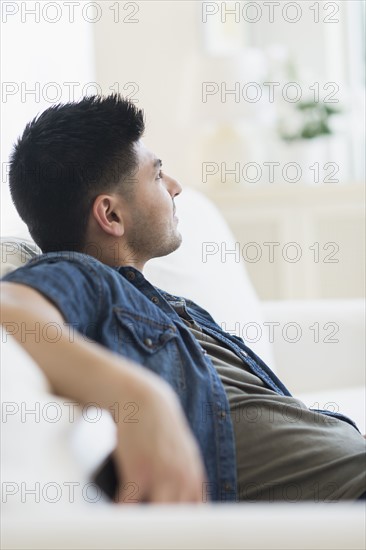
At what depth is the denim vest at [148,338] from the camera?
0.92 metres

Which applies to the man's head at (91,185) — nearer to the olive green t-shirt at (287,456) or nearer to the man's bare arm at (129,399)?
the olive green t-shirt at (287,456)

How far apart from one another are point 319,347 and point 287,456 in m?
0.89

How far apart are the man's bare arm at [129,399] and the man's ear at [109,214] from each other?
1.32 ft

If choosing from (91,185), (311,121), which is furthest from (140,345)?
(311,121)

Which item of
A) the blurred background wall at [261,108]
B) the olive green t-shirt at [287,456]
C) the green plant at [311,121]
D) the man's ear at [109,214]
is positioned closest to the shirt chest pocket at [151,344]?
the olive green t-shirt at [287,456]

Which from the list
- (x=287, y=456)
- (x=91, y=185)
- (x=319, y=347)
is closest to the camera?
(x=287, y=456)

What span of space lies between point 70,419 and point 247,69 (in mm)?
2931

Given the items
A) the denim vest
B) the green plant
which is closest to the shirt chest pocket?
the denim vest

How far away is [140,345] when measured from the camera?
3.25 feet

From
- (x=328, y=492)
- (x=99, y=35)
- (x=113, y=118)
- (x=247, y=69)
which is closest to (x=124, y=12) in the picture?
(x=99, y=35)

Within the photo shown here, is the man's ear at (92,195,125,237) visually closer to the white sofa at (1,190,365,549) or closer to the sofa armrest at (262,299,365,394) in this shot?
the white sofa at (1,190,365,549)

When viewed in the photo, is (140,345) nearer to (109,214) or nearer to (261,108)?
(109,214)

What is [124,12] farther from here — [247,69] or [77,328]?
[77,328]

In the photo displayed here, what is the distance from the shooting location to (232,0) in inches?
155
